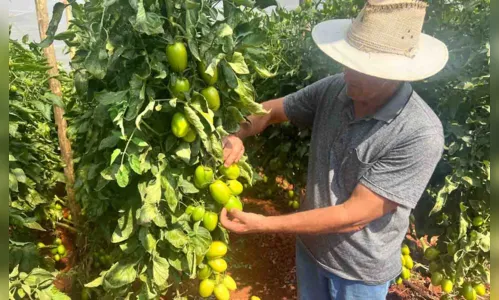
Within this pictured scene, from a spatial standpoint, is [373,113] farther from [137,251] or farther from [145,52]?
[137,251]

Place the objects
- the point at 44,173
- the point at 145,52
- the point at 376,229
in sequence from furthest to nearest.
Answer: the point at 44,173 < the point at 376,229 < the point at 145,52

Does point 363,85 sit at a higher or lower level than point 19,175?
higher

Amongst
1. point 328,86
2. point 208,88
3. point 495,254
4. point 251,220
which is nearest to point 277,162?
point 328,86

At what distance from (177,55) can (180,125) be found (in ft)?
0.71

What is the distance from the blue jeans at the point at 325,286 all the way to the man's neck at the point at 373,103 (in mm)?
661

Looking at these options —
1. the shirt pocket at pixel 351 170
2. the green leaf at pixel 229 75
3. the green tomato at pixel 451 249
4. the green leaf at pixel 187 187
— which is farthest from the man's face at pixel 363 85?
the green tomato at pixel 451 249

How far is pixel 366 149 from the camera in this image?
1.57 m

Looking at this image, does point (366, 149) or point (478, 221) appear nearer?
Result: point (366, 149)

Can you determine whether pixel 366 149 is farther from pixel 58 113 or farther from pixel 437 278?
pixel 58 113

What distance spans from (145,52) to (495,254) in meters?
1.05

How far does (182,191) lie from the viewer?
154cm

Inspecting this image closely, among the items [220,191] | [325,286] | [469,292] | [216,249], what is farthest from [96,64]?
[469,292]

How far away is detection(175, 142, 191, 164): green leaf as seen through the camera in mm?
1404

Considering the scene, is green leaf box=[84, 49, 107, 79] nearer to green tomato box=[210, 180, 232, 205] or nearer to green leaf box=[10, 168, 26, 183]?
green tomato box=[210, 180, 232, 205]
